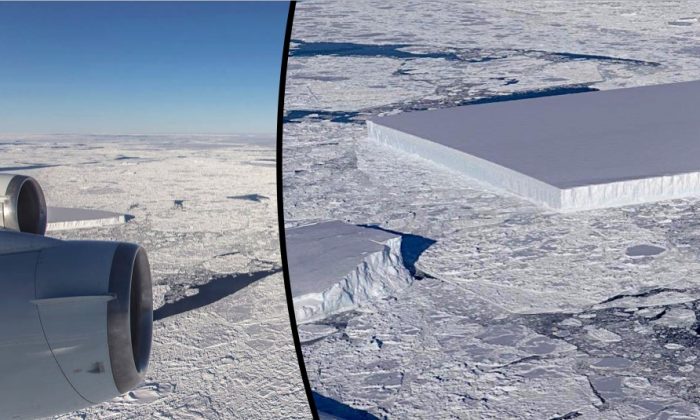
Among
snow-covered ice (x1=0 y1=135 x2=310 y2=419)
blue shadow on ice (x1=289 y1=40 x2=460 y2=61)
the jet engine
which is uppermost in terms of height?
blue shadow on ice (x1=289 y1=40 x2=460 y2=61)

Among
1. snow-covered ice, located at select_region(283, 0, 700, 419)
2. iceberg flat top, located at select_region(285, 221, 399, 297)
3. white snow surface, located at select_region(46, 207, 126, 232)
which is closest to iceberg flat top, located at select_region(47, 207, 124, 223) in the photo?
white snow surface, located at select_region(46, 207, 126, 232)

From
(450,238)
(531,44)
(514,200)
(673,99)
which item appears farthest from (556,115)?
(531,44)

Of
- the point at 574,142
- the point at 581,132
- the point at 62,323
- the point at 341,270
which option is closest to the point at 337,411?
the point at 341,270

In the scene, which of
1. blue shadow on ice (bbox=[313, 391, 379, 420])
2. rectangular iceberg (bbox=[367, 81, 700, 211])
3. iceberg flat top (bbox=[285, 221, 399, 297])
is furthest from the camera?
rectangular iceberg (bbox=[367, 81, 700, 211])

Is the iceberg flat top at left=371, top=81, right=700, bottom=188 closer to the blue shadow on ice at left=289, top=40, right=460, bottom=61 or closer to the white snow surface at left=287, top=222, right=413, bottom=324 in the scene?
the white snow surface at left=287, top=222, right=413, bottom=324

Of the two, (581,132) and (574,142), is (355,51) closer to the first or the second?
(581,132)

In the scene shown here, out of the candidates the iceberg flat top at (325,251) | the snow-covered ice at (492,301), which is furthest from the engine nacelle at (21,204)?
the iceberg flat top at (325,251)

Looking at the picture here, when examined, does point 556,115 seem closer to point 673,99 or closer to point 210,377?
point 673,99
